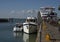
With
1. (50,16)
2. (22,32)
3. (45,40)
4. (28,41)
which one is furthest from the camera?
(50,16)

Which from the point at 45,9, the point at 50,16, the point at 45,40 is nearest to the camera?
the point at 45,40

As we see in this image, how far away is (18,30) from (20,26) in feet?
6.95

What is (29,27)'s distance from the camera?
50062 millimetres

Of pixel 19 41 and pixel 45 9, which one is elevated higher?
pixel 45 9

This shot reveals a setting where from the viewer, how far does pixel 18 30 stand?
5562cm

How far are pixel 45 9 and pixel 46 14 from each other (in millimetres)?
4966

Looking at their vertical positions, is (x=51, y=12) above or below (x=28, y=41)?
above

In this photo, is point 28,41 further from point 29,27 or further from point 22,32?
point 22,32

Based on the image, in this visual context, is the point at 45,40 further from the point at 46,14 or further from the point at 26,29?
the point at 46,14

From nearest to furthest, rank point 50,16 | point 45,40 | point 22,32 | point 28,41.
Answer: point 45,40 < point 28,41 < point 22,32 < point 50,16

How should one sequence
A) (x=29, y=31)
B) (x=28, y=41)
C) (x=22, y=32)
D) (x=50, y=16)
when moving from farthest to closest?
(x=50, y=16) < (x=22, y=32) < (x=29, y=31) < (x=28, y=41)

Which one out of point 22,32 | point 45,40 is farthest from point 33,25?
point 45,40

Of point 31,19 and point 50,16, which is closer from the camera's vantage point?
point 31,19

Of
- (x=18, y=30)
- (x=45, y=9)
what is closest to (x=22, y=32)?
(x=18, y=30)
